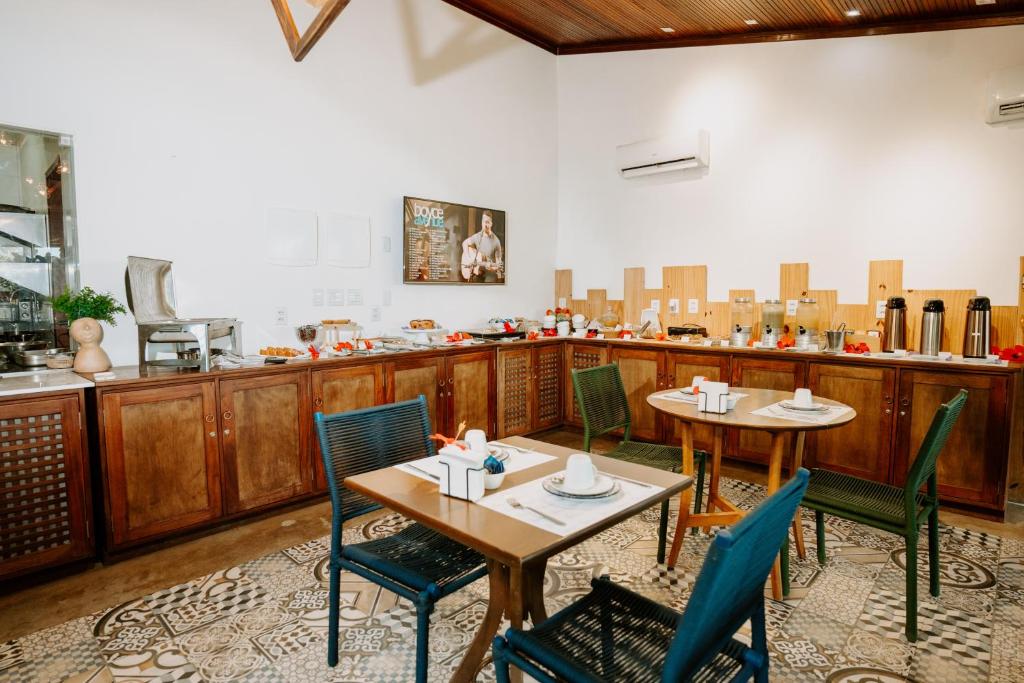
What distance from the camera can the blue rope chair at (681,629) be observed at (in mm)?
1250

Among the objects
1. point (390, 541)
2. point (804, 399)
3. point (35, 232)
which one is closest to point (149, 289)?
point (35, 232)

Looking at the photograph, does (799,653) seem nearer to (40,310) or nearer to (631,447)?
(631,447)

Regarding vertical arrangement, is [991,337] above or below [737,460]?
above

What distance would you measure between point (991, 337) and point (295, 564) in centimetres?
490

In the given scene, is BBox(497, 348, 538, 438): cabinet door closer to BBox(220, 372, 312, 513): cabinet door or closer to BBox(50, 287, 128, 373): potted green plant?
BBox(220, 372, 312, 513): cabinet door

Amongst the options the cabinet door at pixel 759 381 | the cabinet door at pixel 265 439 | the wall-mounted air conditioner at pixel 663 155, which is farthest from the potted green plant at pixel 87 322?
the wall-mounted air conditioner at pixel 663 155

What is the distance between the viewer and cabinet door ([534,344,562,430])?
5645 mm

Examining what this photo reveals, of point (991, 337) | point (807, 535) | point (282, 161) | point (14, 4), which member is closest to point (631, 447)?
point (807, 535)

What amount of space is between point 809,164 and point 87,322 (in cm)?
535

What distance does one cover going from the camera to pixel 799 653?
243 cm

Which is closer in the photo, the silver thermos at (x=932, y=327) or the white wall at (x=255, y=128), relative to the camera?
the white wall at (x=255, y=128)

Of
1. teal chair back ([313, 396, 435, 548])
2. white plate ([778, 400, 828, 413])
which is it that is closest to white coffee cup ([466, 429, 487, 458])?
teal chair back ([313, 396, 435, 548])

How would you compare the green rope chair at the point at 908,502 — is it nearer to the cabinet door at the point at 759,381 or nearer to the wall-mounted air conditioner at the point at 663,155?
the cabinet door at the point at 759,381

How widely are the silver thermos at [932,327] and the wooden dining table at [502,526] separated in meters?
3.23
